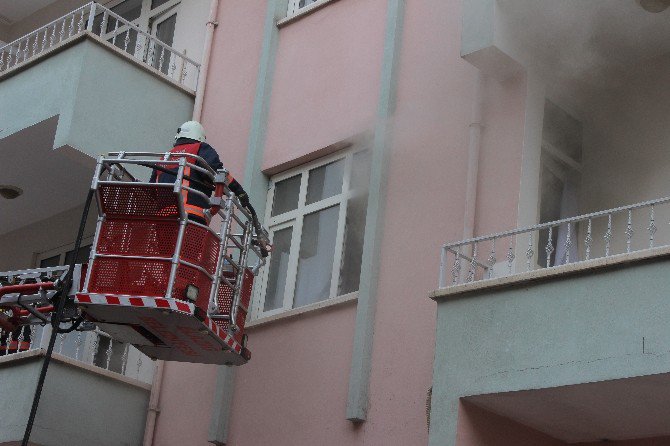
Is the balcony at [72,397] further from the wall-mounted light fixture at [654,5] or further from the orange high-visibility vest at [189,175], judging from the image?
the wall-mounted light fixture at [654,5]

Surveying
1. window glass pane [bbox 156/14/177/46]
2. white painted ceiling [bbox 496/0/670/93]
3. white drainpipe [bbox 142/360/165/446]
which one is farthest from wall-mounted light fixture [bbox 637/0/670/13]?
window glass pane [bbox 156/14/177/46]

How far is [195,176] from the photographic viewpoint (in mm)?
11805

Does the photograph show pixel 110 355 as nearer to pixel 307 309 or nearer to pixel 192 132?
pixel 307 309

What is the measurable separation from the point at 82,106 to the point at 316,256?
299 centimetres

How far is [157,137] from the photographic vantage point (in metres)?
15.2

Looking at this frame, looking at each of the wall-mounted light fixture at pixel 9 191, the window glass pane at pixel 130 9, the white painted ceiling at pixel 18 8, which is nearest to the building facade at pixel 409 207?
the wall-mounted light fixture at pixel 9 191

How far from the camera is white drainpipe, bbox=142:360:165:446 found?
46.1 ft

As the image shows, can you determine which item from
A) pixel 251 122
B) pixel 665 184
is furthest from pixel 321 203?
pixel 665 184

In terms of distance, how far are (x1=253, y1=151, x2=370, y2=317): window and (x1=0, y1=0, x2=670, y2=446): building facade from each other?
0.09 ft

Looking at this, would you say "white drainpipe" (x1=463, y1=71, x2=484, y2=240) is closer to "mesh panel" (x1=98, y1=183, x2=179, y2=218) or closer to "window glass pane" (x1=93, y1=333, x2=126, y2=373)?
"mesh panel" (x1=98, y1=183, x2=179, y2=218)

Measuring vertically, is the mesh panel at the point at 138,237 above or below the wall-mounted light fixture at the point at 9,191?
below

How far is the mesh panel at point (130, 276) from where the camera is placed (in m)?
11.0

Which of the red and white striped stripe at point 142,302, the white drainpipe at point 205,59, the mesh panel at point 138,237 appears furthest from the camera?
the white drainpipe at point 205,59

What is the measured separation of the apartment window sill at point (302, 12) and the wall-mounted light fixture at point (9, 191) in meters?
3.94
